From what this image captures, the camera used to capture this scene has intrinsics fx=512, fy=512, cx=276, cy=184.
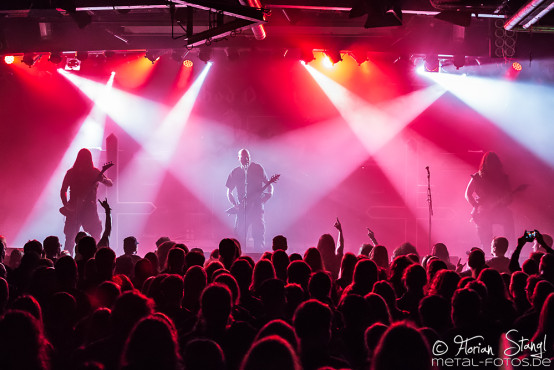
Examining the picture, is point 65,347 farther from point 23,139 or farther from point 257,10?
point 23,139

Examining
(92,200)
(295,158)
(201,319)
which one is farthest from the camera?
(295,158)

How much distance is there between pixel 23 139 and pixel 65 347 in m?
13.5

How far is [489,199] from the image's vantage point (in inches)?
425

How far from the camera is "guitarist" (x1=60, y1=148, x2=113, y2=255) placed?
32.5ft

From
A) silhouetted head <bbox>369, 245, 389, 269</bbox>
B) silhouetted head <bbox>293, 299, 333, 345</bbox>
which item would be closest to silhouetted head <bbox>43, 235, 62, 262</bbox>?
silhouetted head <bbox>369, 245, 389, 269</bbox>

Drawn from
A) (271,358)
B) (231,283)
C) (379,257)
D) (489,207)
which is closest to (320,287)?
(231,283)

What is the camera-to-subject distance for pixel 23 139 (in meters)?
15.1

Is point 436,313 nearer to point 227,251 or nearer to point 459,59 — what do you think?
point 227,251

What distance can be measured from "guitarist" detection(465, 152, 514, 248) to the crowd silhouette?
589 cm

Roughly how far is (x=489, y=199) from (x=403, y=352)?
9603 mm

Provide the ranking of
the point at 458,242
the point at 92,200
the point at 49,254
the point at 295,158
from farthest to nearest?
1. the point at 295,158
2. the point at 458,242
3. the point at 92,200
4. the point at 49,254

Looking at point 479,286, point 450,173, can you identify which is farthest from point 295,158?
point 479,286

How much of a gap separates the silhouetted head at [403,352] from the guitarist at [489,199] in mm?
9254

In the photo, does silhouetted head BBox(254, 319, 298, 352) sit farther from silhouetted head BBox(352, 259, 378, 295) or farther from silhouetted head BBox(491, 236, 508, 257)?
silhouetted head BBox(491, 236, 508, 257)
